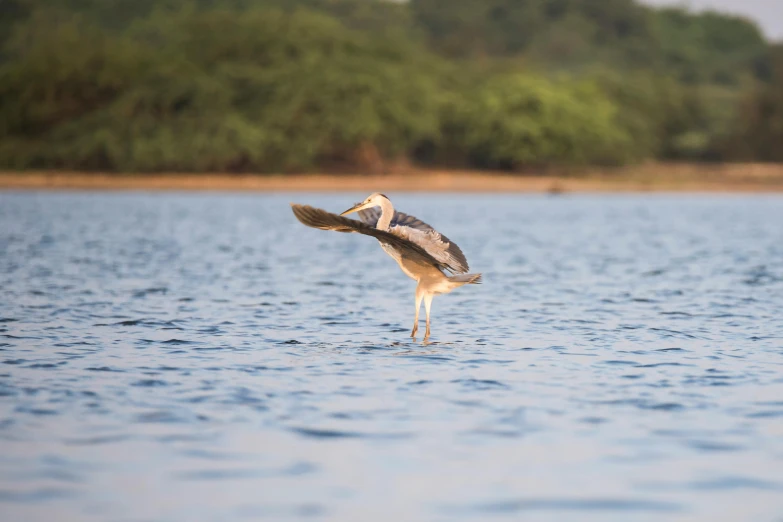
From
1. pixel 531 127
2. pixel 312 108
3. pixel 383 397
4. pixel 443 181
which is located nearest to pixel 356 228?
pixel 383 397

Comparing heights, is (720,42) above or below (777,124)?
above

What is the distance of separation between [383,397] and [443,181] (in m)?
66.6

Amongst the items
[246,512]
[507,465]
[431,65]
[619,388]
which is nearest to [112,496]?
[246,512]

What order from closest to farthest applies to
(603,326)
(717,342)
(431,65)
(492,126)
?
1. (717,342)
2. (603,326)
3. (492,126)
4. (431,65)

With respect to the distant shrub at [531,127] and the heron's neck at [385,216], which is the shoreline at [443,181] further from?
the heron's neck at [385,216]

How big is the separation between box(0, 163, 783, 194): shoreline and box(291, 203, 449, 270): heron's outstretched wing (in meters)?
56.8

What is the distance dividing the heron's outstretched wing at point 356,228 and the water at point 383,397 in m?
0.93

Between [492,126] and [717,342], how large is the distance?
67269 mm

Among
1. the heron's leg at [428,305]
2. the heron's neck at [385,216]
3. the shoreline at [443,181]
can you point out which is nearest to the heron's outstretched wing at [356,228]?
the heron's neck at [385,216]

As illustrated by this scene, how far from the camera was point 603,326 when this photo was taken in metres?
14.8

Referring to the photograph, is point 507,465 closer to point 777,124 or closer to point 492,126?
point 492,126

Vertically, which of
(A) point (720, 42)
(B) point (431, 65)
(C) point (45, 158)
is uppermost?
(A) point (720, 42)

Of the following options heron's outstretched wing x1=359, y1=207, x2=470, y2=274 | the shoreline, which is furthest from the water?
the shoreline

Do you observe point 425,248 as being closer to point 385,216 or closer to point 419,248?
point 419,248
